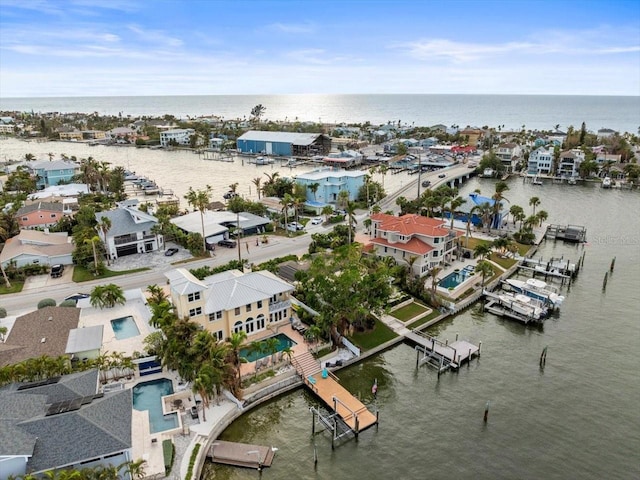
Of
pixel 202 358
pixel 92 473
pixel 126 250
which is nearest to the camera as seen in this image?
pixel 92 473

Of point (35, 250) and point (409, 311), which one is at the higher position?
point (35, 250)

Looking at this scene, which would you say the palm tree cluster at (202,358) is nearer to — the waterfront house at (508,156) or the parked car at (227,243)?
the parked car at (227,243)

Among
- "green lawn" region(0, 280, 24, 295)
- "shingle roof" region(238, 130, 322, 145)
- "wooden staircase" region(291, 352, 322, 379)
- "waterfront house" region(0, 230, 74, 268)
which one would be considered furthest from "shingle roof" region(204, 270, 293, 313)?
"shingle roof" region(238, 130, 322, 145)

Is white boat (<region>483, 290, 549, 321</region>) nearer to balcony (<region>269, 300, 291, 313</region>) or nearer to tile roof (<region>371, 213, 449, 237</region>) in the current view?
tile roof (<region>371, 213, 449, 237</region>)

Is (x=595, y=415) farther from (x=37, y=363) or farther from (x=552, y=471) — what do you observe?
(x=37, y=363)

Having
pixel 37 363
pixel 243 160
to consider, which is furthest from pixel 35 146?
pixel 37 363

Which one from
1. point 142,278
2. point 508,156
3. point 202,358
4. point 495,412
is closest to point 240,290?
point 202,358

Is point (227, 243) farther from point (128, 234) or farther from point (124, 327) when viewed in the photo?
point (124, 327)

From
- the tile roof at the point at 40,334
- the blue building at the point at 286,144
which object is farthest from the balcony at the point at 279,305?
the blue building at the point at 286,144
